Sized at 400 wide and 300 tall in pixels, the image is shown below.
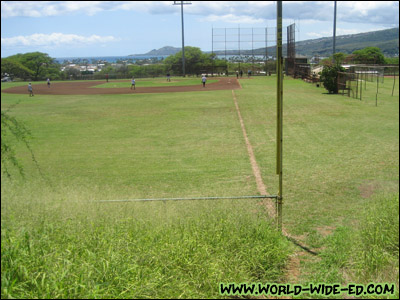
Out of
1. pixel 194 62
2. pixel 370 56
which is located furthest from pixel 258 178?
pixel 194 62

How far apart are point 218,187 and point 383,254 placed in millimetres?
5337

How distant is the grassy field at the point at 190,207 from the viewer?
15.3ft

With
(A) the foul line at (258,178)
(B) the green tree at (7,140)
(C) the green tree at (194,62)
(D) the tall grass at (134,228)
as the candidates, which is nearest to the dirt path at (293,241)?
(A) the foul line at (258,178)

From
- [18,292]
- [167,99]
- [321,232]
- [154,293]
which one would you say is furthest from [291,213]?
[167,99]

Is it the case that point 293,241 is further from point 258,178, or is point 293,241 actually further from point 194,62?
point 194,62

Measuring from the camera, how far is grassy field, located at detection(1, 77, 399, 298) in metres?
4.66

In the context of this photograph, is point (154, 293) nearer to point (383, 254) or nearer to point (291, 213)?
point (383, 254)

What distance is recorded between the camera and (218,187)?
1034cm

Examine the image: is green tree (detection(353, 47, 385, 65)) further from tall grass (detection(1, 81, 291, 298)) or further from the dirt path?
the dirt path

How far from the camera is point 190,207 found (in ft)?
25.6

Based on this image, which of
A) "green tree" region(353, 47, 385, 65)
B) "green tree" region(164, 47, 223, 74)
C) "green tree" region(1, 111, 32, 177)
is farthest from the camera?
"green tree" region(164, 47, 223, 74)

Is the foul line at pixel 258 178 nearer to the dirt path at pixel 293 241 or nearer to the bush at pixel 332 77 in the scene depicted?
the dirt path at pixel 293 241

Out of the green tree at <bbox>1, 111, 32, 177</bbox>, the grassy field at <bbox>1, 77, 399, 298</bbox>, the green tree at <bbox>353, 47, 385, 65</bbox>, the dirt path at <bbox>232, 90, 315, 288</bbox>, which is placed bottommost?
the dirt path at <bbox>232, 90, 315, 288</bbox>

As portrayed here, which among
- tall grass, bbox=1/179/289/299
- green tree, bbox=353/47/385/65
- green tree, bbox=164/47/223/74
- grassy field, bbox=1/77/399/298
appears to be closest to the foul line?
grassy field, bbox=1/77/399/298
